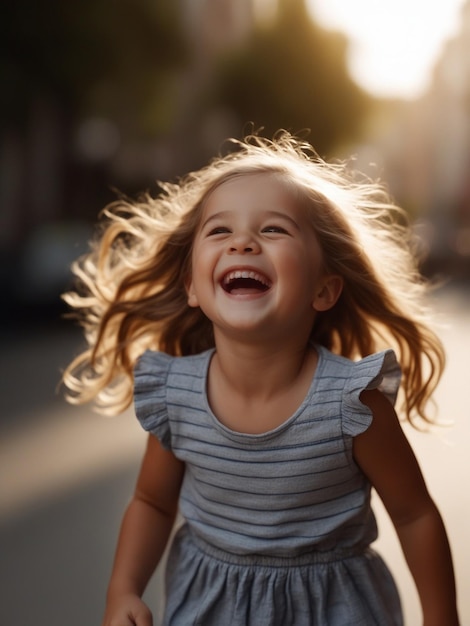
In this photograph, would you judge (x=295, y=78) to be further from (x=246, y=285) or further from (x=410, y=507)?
(x=410, y=507)

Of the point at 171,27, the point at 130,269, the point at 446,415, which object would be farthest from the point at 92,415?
the point at 171,27

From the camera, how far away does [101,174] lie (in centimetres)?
2822

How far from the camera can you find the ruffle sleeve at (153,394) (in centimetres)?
230

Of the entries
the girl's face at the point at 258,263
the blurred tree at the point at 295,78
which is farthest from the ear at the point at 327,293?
the blurred tree at the point at 295,78

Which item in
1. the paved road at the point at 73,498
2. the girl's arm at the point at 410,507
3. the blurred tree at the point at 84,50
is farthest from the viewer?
the blurred tree at the point at 84,50

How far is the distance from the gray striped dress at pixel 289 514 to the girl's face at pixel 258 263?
0.53ft

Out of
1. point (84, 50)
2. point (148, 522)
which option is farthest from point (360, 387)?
point (84, 50)

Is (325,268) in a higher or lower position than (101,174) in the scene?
lower

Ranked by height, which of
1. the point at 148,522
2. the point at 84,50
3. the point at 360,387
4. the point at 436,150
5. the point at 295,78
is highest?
the point at 436,150

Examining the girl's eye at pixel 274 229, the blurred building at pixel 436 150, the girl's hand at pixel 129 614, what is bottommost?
the girl's hand at pixel 129 614

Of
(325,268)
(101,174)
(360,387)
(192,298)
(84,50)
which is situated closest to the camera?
(360,387)

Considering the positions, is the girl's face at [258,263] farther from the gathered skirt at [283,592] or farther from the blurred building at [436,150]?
the blurred building at [436,150]

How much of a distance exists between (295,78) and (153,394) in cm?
2685

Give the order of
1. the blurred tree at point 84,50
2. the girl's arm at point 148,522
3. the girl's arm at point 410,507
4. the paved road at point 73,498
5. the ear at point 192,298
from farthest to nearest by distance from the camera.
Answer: the blurred tree at point 84,50 → the paved road at point 73,498 → the ear at point 192,298 → the girl's arm at point 148,522 → the girl's arm at point 410,507
